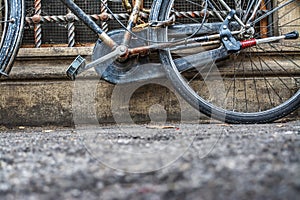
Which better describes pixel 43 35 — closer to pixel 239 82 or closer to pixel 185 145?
pixel 239 82

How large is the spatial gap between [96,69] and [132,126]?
0.39 meters

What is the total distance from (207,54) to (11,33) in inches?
41.2

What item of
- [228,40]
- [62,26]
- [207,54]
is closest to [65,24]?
[62,26]

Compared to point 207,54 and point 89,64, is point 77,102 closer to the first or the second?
point 89,64

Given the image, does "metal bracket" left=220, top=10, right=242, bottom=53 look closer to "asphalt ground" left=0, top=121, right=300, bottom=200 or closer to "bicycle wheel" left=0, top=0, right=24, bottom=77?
"bicycle wheel" left=0, top=0, right=24, bottom=77

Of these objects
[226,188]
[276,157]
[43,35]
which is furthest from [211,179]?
[43,35]

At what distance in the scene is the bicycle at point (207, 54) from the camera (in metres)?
2.45

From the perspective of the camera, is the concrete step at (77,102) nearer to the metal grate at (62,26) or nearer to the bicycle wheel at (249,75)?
the bicycle wheel at (249,75)

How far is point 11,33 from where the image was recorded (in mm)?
2438

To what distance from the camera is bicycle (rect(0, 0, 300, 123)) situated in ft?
8.04

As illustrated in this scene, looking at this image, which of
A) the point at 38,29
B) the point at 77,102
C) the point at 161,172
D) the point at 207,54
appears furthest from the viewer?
the point at 38,29

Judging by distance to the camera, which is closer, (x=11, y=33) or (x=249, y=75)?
(x=11, y=33)

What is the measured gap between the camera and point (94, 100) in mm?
2783

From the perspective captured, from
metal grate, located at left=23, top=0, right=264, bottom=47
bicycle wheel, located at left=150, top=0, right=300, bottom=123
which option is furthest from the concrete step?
metal grate, located at left=23, top=0, right=264, bottom=47
